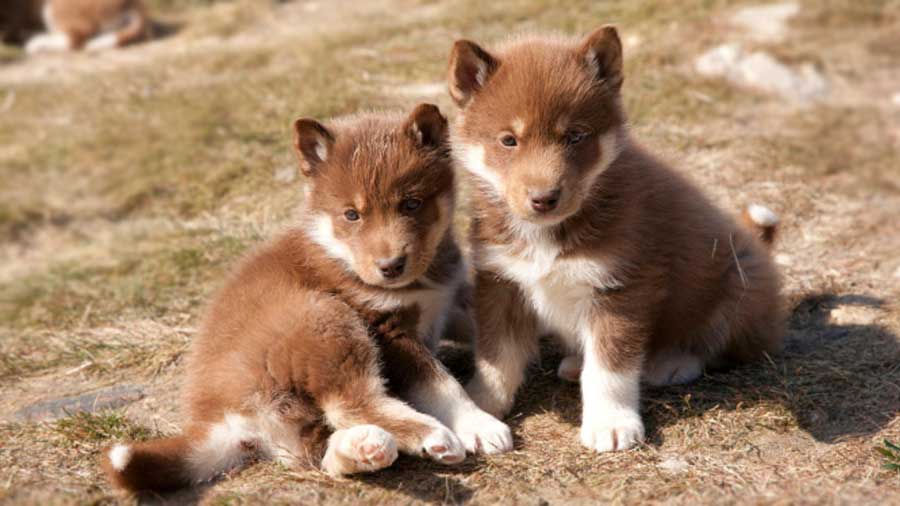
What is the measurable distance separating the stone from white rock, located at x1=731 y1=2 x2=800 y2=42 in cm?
712

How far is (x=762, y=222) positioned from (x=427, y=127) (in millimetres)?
2163

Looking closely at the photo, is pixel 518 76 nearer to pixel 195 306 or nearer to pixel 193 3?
pixel 195 306

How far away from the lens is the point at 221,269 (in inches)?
272

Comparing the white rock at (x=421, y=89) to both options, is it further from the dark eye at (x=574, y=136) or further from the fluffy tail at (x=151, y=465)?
the fluffy tail at (x=151, y=465)

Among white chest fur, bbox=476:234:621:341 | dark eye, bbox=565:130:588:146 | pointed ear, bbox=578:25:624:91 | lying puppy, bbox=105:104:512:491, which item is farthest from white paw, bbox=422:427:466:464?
pointed ear, bbox=578:25:624:91

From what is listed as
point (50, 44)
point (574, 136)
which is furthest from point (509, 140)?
point (50, 44)

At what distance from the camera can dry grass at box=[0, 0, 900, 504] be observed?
4227 millimetres

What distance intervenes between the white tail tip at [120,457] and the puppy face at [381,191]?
52.4 inches

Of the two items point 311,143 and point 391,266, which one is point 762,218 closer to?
point 391,266

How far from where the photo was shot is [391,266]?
14.6 ft

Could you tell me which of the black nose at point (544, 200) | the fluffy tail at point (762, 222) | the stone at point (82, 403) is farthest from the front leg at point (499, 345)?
the stone at point (82, 403)

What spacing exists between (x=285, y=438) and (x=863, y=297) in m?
3.69

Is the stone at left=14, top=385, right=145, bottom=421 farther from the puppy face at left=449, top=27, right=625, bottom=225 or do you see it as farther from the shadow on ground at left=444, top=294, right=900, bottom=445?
the puppy face at left=449, top=27, right=625, bottom=225

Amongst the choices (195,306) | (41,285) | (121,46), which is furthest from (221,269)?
(121,46)
